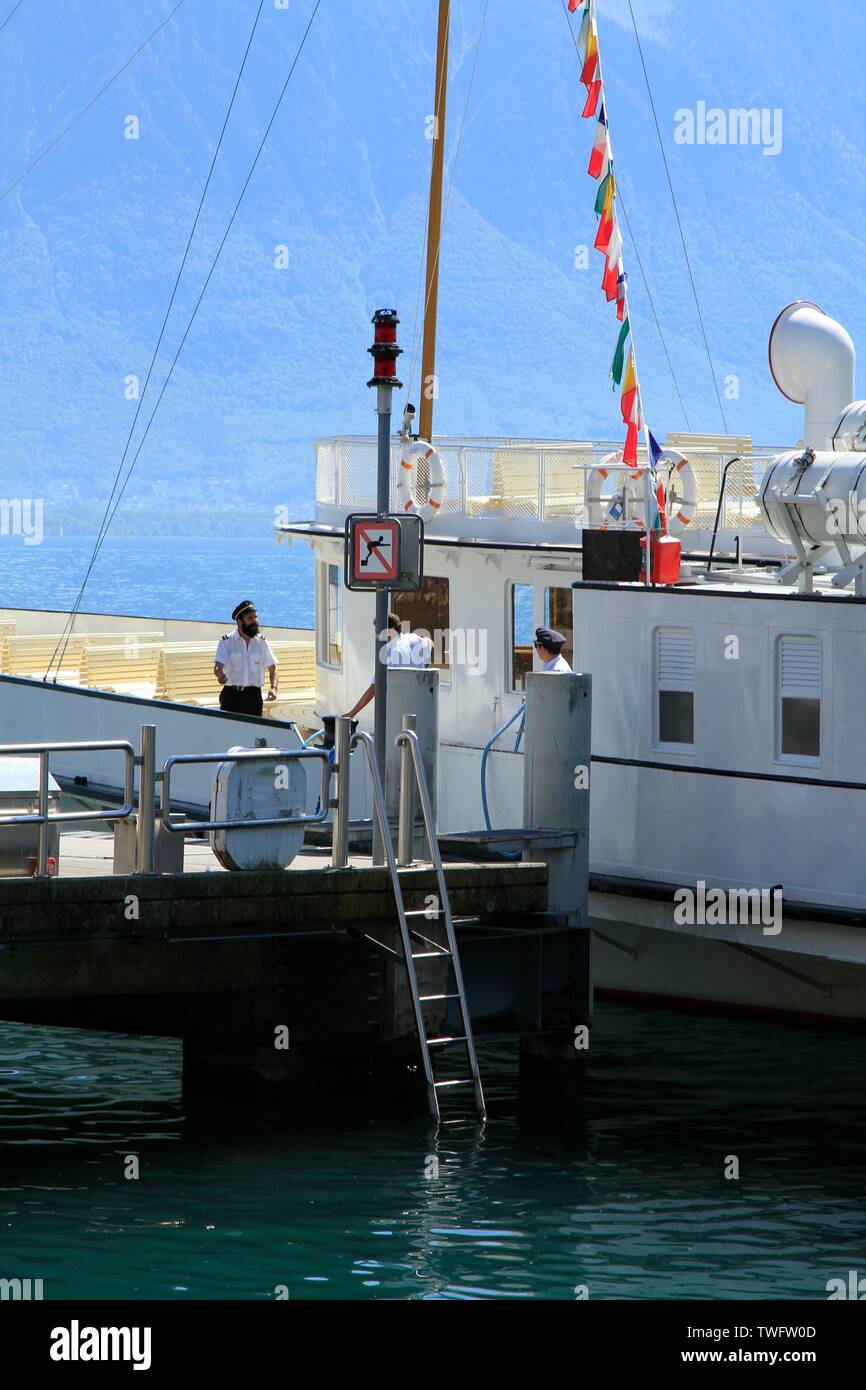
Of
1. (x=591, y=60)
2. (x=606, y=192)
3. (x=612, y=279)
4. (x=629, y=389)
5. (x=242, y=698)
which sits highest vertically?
(x=591, y=60)

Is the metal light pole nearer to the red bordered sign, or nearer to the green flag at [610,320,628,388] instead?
the red bordered sign

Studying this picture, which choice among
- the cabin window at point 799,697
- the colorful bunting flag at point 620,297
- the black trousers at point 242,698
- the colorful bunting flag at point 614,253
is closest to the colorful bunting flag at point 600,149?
the colorful bunting flag at point 614,253

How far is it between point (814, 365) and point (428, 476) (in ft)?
11.5

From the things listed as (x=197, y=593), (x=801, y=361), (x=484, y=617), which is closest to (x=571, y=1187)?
(x=484, y=617)

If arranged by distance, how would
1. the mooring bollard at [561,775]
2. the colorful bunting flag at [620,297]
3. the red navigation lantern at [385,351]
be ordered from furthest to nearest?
the colorful bunting flag at [620,297], the mooring bollard at [561,775], the red navigation lantern at [385,351]

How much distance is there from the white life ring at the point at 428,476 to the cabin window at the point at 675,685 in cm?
342

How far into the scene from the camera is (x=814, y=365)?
682 inches

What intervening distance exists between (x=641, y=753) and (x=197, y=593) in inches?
6292

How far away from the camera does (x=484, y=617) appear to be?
685 inches

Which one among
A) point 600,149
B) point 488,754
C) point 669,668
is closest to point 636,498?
point 669,668

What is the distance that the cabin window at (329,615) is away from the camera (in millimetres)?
19141

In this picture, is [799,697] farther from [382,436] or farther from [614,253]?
[614,253]

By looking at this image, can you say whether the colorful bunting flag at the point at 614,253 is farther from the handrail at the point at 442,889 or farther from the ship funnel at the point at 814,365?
the handrail at the point at 442,889

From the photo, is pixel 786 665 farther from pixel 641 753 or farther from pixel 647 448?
pixel 647 448
